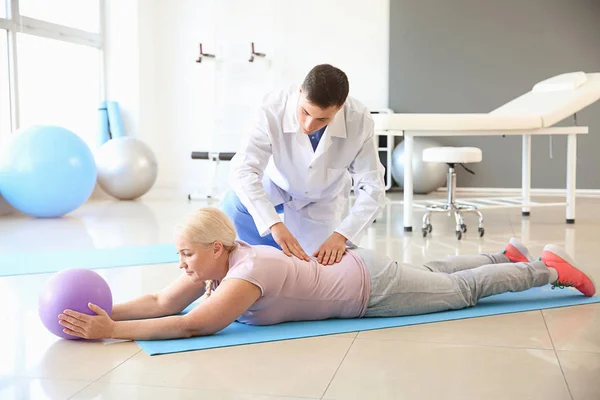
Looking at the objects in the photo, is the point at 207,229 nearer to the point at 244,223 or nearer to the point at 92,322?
the point at 92,322

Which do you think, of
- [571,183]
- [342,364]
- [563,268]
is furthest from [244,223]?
[571,183]

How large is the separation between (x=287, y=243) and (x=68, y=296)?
706 millimetres

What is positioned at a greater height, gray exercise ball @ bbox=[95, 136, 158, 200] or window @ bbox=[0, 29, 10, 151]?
window @ bbox=[0, 29, 10, 151]

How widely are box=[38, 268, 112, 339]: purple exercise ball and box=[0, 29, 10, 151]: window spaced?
14.7 ft

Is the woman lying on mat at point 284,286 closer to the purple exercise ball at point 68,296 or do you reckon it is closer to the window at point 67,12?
the purple exercise ball at point 68,296

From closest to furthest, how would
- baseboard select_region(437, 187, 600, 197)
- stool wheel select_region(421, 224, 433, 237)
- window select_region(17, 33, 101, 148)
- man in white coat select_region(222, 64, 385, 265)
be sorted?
man in white coat select_region(222, 64, 385, 265)
stool wheel select_region(421, 224, 433, 237)
window select_region(17, 33, 101, 148)
baseboard select_region(437, 187, 600, 197)

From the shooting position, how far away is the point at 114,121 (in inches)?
297

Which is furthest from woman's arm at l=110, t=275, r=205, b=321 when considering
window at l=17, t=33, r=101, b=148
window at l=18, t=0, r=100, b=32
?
window at l=18, t=0, r=100, b=32

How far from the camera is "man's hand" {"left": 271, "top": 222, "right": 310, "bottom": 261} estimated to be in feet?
7.61

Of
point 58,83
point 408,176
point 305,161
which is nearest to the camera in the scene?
point 305,161

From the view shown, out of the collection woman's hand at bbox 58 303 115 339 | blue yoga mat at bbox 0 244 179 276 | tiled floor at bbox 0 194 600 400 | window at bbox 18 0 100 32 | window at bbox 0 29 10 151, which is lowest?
blue yoga mat at bbox 0 244 179 276

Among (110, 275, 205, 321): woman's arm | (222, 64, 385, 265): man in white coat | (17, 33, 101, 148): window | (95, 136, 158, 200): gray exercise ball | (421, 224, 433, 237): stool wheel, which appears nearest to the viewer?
(110, 275, 205, 321): woman's arm

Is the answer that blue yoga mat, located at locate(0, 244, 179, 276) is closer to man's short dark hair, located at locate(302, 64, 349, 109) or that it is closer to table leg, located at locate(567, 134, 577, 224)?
man's short dark hair, located at locate(302, 64, 349, 109)

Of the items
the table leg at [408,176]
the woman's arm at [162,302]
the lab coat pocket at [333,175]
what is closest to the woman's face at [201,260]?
the woman's arm at [162,302]
